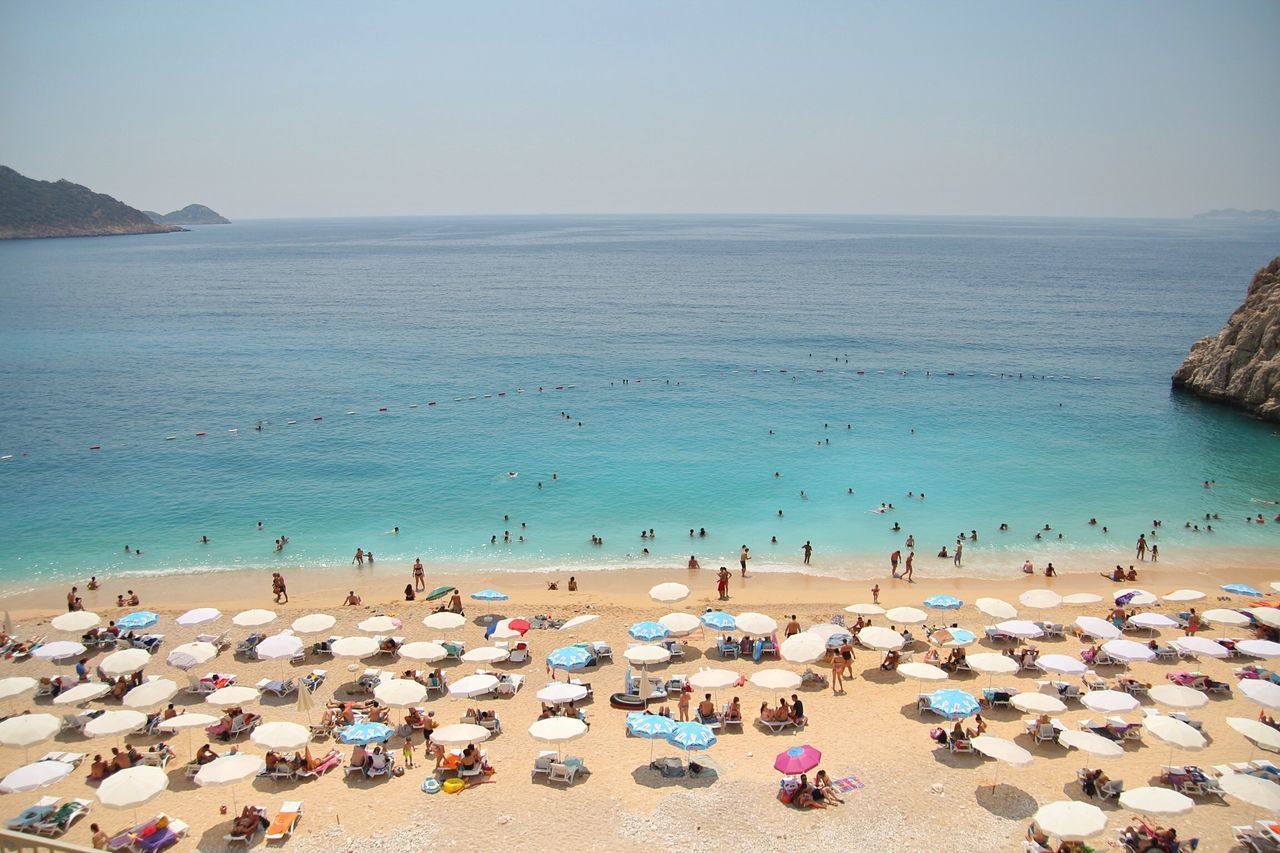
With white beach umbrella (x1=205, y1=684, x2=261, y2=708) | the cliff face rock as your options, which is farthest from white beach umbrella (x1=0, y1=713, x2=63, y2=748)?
the cliff face rock

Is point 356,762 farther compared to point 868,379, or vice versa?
point 868,379

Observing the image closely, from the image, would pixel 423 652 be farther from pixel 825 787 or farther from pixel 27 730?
pixel 825 787

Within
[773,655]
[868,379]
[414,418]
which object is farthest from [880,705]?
[868,379]

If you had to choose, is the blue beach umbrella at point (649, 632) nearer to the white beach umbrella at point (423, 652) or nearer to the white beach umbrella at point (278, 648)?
the white beach umbrella at point (423, 652)

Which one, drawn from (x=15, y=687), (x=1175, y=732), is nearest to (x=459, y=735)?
(x=15, y=687)

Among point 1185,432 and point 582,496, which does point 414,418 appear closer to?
point 582,496

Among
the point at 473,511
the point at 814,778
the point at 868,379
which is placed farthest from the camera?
the point at 868,379
